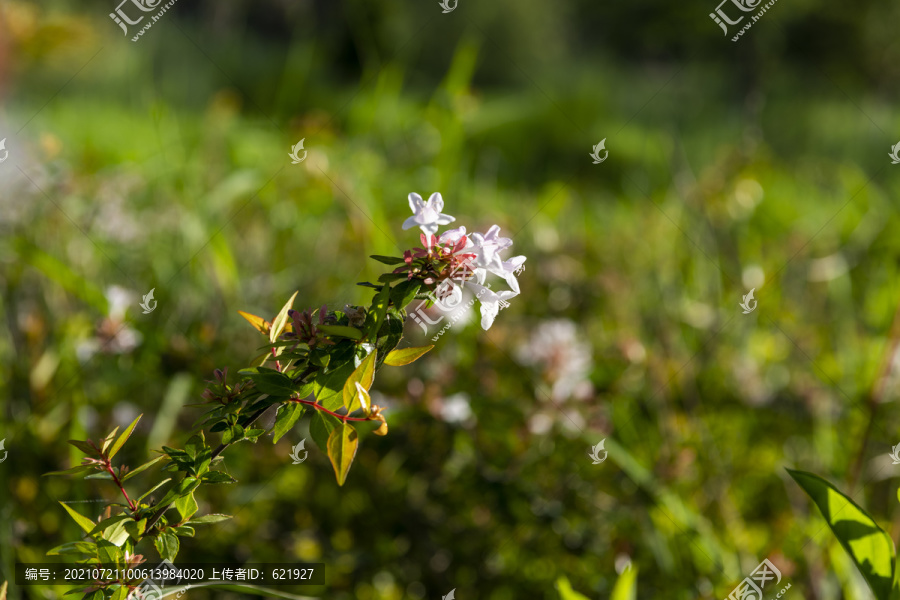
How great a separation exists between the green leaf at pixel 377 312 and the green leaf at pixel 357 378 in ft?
0.04

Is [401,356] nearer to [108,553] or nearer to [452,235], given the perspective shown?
[452,235]

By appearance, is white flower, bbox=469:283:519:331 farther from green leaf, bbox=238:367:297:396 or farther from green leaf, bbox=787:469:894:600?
green leaf, bbox=787:469:894:600

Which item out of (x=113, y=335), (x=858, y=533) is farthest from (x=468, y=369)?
(x=858, y=533)

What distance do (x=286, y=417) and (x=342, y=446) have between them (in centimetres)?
4

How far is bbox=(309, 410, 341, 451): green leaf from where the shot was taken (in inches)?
15.5

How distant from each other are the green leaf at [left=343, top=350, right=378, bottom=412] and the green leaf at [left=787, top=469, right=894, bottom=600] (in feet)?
1.03

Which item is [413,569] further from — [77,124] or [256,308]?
[77,124]

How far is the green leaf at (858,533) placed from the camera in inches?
18.8

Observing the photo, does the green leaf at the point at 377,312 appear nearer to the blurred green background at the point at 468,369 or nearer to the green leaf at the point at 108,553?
the green leaf at the point at 108,553

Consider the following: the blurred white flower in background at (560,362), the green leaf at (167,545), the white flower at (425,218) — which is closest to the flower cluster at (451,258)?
the white flower at (425,218)

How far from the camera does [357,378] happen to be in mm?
385

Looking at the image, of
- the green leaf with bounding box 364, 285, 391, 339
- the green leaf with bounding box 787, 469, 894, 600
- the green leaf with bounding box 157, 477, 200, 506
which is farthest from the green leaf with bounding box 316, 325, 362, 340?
the green leaf with bounding box 787, 469, 894, 600

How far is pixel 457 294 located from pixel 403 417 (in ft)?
1.61

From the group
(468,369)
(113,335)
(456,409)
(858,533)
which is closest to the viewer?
(858,533)
